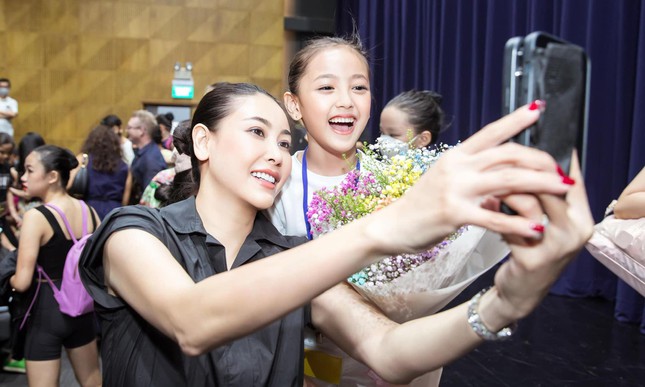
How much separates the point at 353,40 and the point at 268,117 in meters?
0.67

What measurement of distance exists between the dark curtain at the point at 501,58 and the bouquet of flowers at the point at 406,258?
1.80m

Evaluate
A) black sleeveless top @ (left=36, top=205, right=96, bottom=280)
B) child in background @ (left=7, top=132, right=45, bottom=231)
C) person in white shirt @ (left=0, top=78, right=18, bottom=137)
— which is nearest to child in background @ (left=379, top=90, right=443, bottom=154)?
black sleeveless top @ (left=36, top=205, right=96, bottom=280)

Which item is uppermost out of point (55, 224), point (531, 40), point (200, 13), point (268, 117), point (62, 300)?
point (200, 13)

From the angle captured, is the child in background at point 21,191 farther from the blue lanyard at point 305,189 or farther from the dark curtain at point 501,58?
the blue lanyard at point 305,189

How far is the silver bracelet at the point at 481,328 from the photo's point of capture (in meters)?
0.95

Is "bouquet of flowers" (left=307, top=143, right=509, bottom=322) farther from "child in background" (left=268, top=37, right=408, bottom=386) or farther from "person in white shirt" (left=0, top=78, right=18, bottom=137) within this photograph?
"person in white shirt" (left=0, top=78, right=18, bottom=137)

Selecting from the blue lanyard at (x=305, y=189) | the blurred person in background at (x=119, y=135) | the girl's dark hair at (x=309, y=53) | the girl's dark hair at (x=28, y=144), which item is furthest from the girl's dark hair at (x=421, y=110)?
the blurred person in background at (x=119, y=135)

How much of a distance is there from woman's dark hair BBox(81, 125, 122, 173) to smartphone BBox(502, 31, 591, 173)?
14.4ft

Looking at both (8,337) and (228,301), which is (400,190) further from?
(8,337)

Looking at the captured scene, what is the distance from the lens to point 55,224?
3.11 m

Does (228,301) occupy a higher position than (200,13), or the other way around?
(200,13)

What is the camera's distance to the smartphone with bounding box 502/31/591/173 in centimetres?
71

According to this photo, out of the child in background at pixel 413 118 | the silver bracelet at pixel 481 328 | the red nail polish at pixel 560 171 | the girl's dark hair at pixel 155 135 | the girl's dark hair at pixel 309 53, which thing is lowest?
the girl's dark hair at pixel 155 135

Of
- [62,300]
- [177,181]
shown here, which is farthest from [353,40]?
[62,300]
